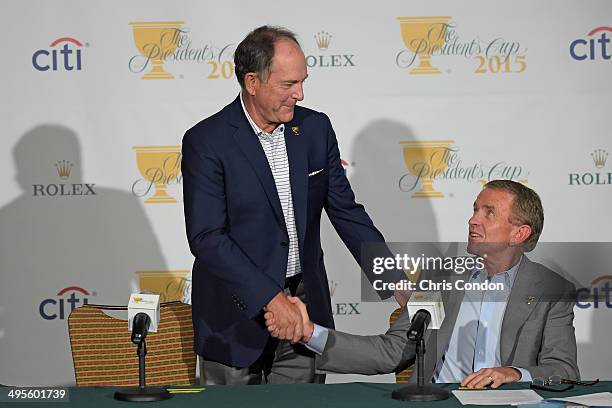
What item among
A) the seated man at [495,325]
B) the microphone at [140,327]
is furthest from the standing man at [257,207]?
the microphone at [140,327]

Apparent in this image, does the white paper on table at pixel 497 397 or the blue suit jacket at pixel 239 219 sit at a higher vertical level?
the blue suit jacket at pixel 239 219

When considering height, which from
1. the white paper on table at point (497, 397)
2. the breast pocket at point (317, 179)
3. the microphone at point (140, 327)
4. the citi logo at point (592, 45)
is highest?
the citi logo at point (592, 45)

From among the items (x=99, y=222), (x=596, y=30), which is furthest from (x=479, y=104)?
(x=99, y=222)

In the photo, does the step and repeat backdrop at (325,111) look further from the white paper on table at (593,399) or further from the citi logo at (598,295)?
the white paper on table at (593,399)

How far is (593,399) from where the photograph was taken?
10.2ft

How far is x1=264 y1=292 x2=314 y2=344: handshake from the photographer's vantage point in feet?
11.6

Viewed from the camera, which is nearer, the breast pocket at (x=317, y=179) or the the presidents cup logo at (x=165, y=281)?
the breast pocket at (x=317, y=179)

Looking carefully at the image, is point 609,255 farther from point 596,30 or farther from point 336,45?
point 336,45

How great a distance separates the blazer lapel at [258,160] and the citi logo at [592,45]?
2.18 meters

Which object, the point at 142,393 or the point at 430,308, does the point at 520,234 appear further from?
the point at 142,393

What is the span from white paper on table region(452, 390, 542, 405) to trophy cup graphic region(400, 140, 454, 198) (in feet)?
7.57

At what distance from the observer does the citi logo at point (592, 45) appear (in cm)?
548

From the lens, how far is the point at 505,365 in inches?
148

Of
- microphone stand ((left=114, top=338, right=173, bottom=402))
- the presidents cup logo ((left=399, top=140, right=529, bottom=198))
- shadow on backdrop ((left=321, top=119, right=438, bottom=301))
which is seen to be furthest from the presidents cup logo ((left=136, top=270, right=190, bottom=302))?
microphone stand ((left=114, top=338, right=173, bottom=402))
